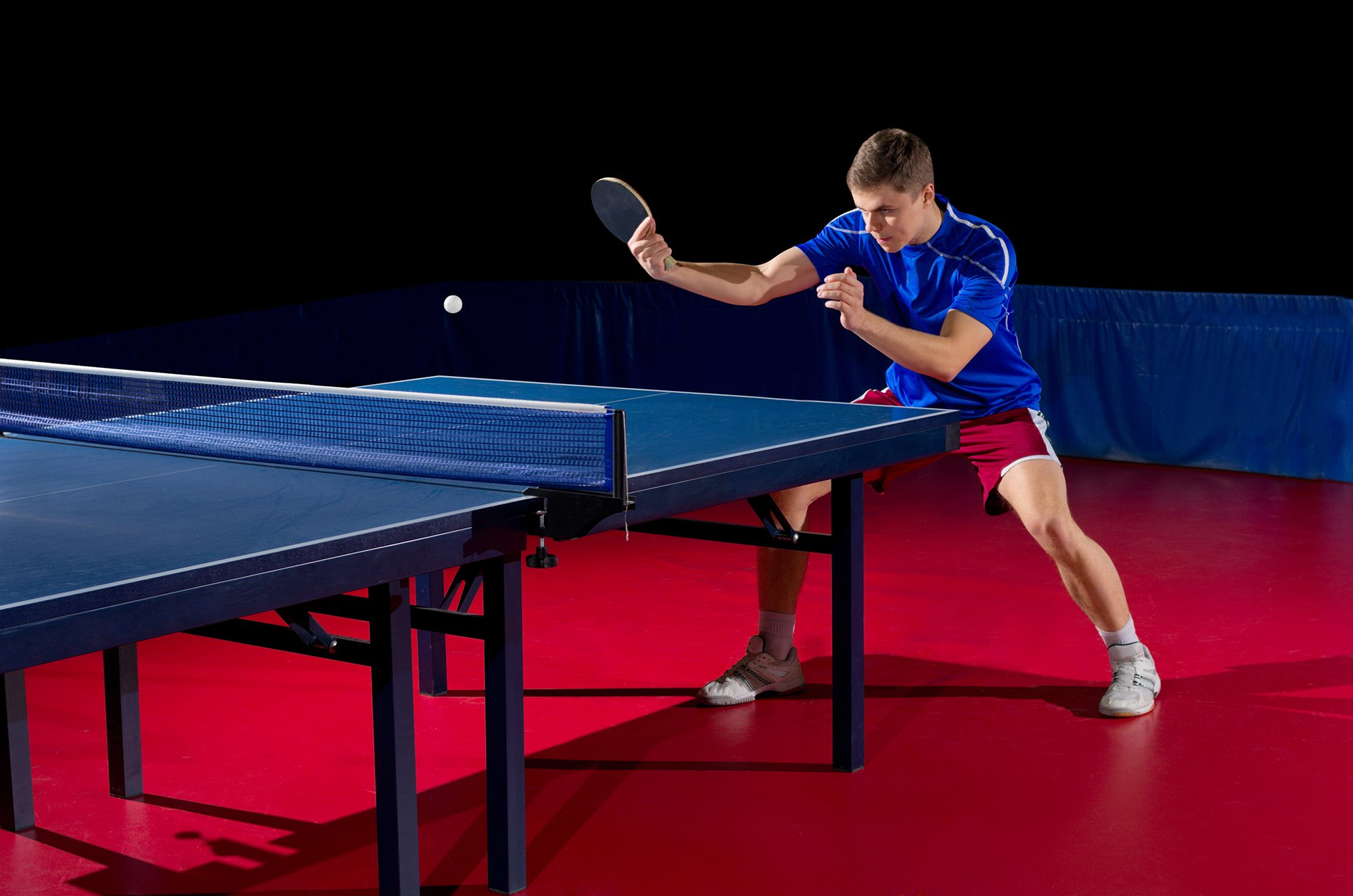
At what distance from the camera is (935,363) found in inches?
158

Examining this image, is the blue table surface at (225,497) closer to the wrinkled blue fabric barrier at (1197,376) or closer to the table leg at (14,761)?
the table leg at (14,761)

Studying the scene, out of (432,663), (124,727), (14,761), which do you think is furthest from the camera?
(432,663)

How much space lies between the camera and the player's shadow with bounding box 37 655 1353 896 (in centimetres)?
336

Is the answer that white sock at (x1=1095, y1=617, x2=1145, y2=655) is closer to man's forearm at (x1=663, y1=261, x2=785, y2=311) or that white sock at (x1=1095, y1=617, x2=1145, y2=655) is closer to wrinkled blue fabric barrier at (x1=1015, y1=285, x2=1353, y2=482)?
man's forearm at (x1=663, y1=261, x2=785, y2=311)

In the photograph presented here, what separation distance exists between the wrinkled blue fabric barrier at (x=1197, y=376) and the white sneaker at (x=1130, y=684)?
13.3ft

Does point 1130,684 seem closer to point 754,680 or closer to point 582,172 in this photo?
point 754,680

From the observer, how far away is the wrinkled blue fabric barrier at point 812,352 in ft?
26.5

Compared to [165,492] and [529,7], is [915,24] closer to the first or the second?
[529,7]

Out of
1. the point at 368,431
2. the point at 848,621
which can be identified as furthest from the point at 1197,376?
the point at 368,431

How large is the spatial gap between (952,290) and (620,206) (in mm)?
984

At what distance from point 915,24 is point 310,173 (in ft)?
17.8

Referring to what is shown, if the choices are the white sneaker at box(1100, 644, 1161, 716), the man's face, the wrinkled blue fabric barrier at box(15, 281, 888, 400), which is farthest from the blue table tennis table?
the wrinkled blue fabric barrier at box(15, 281, 888, 400)

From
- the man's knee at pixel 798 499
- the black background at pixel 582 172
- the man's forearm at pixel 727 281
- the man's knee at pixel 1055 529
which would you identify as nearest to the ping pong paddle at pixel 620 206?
the man's forearm at pixel 727 281

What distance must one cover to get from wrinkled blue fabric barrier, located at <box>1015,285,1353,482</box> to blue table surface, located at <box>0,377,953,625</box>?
4.73 meters
